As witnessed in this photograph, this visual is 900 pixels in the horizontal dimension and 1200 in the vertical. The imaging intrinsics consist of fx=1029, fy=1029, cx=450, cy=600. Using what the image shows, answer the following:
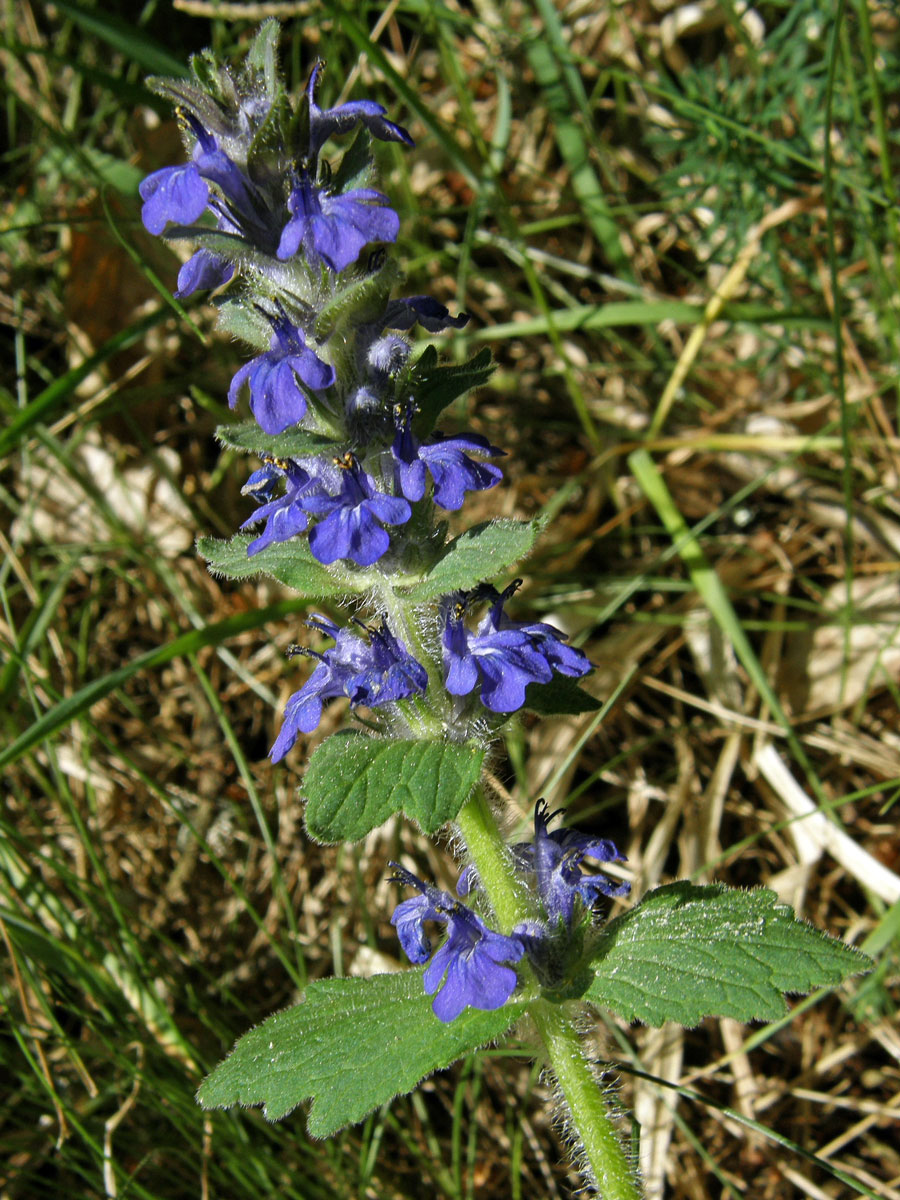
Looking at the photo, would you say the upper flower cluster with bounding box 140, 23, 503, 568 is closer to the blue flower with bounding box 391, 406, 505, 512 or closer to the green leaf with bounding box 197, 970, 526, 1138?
the blue flower with bounding box 391, 406, 505, 512

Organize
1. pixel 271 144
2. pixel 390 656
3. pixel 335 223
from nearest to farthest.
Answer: pixel 335 223 → pixel 271 144 → pixel 390 656

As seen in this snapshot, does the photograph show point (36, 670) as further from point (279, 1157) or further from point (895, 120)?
point (895, 120)

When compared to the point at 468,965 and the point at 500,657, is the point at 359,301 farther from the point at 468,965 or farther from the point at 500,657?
the point at 468,965

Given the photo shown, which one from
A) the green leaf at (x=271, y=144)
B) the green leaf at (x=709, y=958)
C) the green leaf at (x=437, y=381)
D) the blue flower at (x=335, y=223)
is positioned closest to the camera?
the blue flower at (x=335, y=223)

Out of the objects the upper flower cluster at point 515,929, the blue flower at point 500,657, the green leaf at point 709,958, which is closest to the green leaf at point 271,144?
the blue flower at point 500,657

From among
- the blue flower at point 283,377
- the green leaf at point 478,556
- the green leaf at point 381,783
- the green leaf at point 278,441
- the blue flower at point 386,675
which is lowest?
the green leaf at point 381,783

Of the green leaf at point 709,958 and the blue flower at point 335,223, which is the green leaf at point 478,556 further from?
the green leaf at point 709,958

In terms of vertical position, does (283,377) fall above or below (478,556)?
above

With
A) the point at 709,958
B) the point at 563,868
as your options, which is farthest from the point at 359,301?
the point at 709,958
